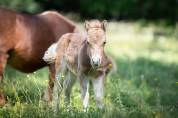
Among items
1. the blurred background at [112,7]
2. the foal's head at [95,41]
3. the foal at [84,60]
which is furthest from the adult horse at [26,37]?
the blurred background at [112,7]

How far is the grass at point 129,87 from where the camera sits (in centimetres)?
843

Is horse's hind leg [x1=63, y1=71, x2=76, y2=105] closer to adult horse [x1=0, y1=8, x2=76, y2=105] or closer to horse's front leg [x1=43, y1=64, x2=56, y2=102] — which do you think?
horse's front leg [x1=43, y1=64, x2=56, y2=102]

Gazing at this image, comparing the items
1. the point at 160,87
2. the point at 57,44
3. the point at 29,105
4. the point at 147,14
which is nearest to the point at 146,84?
the point at 160,87

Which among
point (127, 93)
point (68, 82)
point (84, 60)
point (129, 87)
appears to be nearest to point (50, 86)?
point (68, 82)

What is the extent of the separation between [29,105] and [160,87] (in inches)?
178

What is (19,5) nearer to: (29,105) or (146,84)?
(146,84)

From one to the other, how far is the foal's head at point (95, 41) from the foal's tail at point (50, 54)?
1402 millimetres

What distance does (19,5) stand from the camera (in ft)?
66.2

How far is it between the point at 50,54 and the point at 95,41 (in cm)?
174

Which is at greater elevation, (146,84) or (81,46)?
(81,46)

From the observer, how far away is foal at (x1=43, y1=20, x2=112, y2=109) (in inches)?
355

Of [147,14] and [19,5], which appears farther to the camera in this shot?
[147,14]

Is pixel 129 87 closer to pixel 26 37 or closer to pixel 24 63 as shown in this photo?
pixel 24 63

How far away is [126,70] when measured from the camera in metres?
15.5
